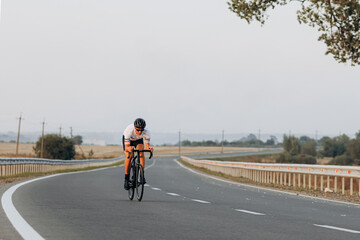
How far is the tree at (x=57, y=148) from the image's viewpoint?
→ 97.3 metres

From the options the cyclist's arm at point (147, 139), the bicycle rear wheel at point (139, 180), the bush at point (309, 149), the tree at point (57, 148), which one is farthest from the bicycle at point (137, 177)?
the bush at point (309, 149)

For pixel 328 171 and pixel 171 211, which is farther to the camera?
pixel 328 171

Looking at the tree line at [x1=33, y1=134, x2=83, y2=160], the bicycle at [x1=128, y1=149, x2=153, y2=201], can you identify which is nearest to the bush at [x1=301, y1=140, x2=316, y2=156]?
the tree line at [x1=33, y1=134, x2=83, y2=160]

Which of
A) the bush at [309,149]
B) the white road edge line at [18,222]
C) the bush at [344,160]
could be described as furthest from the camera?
the bush at [309,149]

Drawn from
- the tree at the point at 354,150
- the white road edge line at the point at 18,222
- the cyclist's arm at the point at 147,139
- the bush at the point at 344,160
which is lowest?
the white road edge line at the point at 18,222

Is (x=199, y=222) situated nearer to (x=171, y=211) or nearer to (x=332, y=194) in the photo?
(x=171, y=211)

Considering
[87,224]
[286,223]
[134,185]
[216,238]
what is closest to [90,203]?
[134,185]

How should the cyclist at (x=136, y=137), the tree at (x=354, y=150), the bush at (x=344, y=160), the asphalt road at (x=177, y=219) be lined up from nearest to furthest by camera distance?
the asphalt road at (x=177, y=219) < the cyclist at (x=136, y=137) < the bush at (x=344, y=160) < the tree at (x=354, y=150)

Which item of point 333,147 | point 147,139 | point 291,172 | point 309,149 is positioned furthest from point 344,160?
point 147,139

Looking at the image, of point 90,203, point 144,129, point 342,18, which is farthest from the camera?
point 342,18

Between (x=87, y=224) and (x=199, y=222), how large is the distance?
170 cm

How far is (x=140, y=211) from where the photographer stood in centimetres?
1162

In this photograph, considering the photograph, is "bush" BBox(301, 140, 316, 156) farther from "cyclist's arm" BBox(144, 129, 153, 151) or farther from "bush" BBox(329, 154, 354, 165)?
"cyclist's arm" BBox(144, 129, 153, 151)

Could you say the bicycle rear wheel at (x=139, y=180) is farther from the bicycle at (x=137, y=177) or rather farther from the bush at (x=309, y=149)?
the bush at (x=309, y=149)
